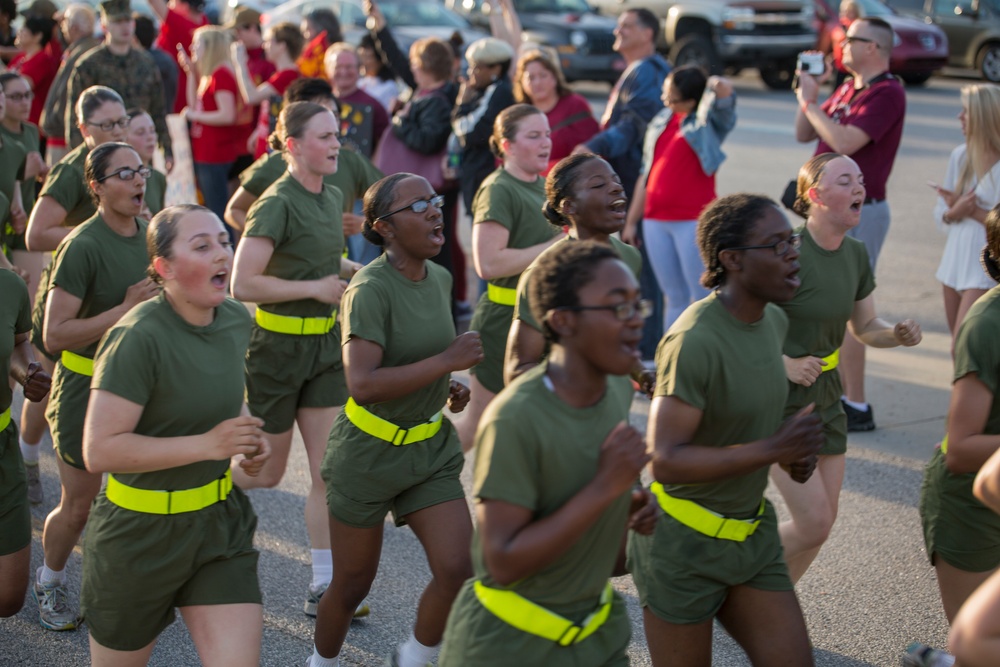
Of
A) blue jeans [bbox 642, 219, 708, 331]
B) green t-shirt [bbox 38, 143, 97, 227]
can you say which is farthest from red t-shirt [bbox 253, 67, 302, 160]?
green t-shirt [bbox 38, 143, 97, 227]

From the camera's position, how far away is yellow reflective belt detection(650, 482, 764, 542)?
3727 millimetres

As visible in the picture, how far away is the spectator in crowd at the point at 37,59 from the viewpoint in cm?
1123

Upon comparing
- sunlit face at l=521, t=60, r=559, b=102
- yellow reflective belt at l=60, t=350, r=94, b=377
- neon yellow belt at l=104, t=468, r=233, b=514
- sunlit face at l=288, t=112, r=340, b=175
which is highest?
sunlit face at l=288, t=112, r=340, b=175

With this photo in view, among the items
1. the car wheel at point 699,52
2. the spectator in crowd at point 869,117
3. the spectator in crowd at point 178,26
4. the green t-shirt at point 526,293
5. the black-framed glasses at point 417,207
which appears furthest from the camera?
the car wheel at point 699,52

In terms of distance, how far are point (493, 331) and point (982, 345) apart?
254 centimetres

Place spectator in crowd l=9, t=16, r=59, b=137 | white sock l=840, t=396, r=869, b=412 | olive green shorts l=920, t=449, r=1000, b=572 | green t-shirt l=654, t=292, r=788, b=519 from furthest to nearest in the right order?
spectator in crowd l=9, t=16, r=59, b=137 < white sock l=840, t=396, r=869, b=412 < olive green shorts l=920, t=449, r=1000, b=572 < green t-shirt l=654, t=292, r=788, b=519

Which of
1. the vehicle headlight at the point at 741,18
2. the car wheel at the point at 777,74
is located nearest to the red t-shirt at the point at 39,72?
the vehicle headlight at the point at 741,18

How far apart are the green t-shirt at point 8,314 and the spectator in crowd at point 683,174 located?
4442 mm

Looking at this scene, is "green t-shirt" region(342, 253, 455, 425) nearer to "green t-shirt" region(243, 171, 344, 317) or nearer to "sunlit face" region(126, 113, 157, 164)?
"green t-shirt" region(243, 171, 344, 317)

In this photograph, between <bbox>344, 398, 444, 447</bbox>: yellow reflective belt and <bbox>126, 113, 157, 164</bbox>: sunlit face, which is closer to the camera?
<bbox>344, 398, 444, 447</bbox>: yellow reflective belt

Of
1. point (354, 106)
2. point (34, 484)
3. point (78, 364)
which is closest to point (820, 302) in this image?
point (78, 364)

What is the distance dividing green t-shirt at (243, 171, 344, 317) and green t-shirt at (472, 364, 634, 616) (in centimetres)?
259

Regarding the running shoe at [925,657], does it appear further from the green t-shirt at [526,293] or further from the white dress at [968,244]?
the white dress at [968,244]

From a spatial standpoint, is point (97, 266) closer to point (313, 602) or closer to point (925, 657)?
point (313, 602)
